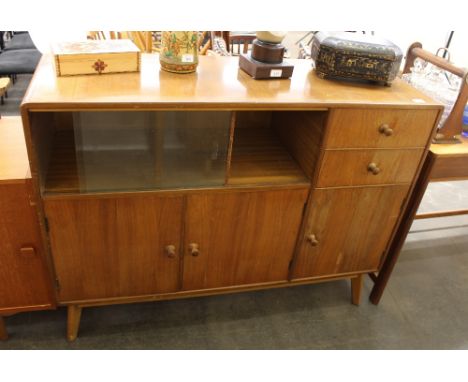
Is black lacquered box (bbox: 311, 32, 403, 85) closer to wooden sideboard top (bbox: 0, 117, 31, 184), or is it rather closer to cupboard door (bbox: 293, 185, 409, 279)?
cupboard door (bbox: 293, 185, 409, 279)

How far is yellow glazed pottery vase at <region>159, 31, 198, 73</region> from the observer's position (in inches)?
43.7

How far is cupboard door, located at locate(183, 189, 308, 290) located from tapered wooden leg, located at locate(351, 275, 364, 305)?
0.38 metres

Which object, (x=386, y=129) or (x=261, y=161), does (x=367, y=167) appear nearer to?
(x=386, y=129)

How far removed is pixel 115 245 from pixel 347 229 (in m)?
0.82

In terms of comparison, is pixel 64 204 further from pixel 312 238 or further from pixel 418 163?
pixel 418 163

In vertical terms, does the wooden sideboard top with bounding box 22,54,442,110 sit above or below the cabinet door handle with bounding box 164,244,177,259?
above

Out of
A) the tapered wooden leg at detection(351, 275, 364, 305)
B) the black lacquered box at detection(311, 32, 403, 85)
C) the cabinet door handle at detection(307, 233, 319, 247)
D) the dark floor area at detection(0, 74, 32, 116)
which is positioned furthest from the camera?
the dark floor area at detection(0, 74, 32, 116)

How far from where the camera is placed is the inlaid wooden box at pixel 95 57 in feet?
3.50

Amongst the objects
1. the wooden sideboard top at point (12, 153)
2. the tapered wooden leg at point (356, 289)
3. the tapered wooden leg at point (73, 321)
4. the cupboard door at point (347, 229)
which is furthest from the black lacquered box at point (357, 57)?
the tapered wooden leg at point (73, 321)

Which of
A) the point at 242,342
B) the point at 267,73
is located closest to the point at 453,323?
the point at 242,342

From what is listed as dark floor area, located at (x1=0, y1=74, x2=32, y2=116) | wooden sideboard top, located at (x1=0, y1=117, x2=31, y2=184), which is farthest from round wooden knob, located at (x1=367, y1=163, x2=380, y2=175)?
dark floor area, located at (x1=0, y1=74, x2=32, y2=116)

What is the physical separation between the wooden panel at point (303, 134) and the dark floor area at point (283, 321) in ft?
2.21

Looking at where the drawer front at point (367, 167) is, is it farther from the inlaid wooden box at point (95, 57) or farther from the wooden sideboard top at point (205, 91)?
Result: the inlaid wooden box at point (95, 57)
